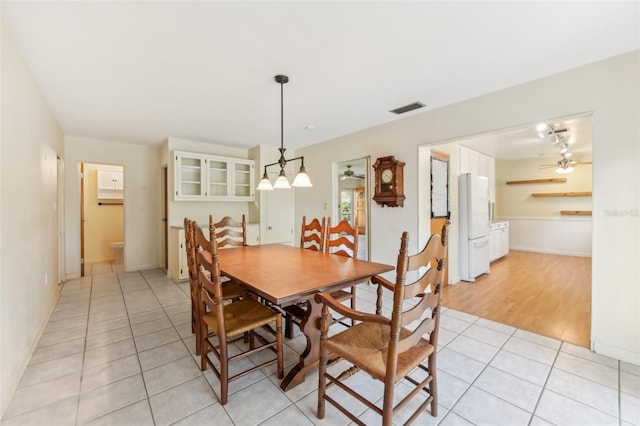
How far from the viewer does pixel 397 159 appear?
11.8ft

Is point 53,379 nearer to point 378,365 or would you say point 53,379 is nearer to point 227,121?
point 378,365

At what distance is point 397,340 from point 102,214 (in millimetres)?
6886

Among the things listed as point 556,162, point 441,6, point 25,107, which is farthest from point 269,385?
point 556,162

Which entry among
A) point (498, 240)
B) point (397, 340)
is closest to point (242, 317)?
point (397, 340)

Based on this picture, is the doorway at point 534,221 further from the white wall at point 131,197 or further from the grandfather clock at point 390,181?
the white wall at point 131,197

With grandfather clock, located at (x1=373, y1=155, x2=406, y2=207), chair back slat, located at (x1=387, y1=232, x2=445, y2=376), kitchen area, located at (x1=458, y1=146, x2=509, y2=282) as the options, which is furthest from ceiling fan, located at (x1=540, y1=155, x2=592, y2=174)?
chair back slat, located at (x1=387, y1=232, x2=445, y2=376)

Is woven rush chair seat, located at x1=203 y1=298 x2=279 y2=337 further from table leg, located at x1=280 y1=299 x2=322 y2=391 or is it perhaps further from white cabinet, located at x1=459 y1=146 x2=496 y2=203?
white cabinet, located at x1=459 y1=146 x2=496 y2=203

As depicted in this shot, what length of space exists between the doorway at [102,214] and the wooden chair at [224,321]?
16.1 feet

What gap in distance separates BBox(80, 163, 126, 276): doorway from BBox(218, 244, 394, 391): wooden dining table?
4926mm

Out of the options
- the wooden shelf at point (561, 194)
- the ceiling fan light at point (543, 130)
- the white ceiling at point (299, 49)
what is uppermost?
the ceiling fan light at point (543, 130)

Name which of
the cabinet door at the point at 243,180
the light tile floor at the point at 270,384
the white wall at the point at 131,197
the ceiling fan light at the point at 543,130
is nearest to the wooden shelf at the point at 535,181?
the ceiling fan light at the point at 543,130

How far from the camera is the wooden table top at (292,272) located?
1577 mm

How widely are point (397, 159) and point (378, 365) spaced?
9.28ft

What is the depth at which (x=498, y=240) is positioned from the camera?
222 inches
